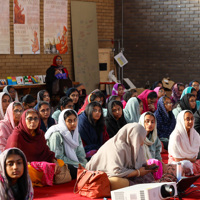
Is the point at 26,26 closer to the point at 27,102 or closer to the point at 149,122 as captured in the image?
the point at 27,102

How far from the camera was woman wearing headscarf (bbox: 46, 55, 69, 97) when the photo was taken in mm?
10695

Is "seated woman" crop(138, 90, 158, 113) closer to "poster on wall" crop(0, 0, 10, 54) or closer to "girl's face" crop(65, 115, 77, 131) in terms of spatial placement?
"girl's face" crop(65, 115, 77, 131)

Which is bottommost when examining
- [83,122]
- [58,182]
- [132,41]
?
[58,182]

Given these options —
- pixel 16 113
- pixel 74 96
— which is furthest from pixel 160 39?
pixel 16 113

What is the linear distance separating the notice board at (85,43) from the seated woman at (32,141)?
653 centimetres

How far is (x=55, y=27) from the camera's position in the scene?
11.7 metres

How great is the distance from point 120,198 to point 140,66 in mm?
9731

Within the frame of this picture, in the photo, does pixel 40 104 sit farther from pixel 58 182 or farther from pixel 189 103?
pixel 189 103

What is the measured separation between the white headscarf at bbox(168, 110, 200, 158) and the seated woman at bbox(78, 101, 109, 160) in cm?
93

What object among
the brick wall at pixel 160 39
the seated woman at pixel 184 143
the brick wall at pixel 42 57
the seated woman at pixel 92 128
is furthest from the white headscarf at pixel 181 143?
the brick wall at pixel 160 39

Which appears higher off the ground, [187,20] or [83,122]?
[187,20]

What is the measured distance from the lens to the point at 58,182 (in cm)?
561

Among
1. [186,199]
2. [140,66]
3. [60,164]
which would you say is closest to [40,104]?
[60,164]

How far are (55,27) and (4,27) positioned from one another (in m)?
1.54
